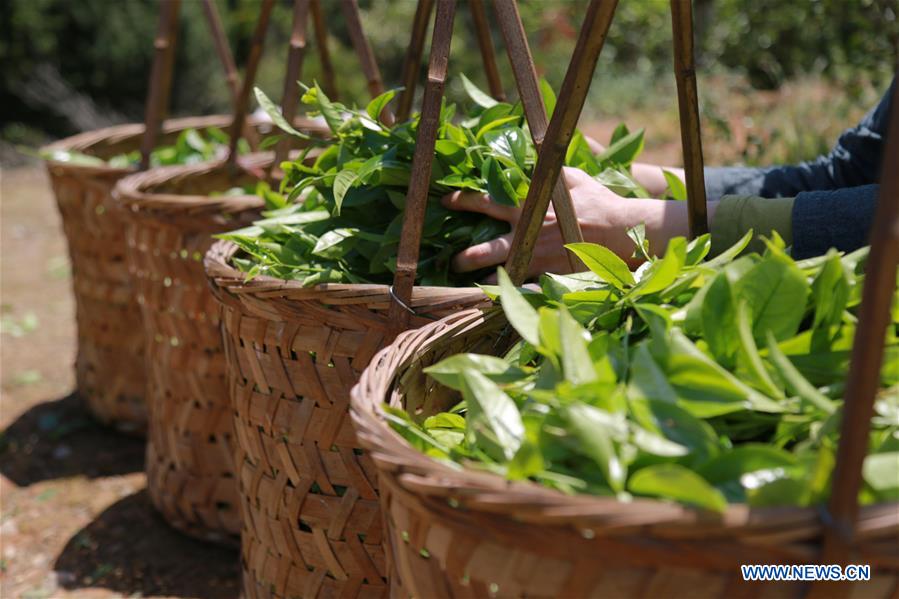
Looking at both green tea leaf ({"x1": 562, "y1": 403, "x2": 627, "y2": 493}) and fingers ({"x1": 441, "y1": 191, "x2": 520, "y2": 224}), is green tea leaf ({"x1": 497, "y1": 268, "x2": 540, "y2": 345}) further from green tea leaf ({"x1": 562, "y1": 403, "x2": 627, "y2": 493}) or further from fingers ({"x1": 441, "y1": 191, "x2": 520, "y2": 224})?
fingers ({"x1": 441, "y1": 191, "x2": 520, "y2": 224})

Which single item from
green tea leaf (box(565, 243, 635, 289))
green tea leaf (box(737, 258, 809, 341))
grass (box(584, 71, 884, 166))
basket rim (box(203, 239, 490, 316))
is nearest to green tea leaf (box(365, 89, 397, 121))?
basket rim (box(203, 239, 490, 316))

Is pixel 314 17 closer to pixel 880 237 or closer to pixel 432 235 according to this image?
pixel 432 235

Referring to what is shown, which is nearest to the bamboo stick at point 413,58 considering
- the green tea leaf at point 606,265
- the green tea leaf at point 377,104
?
the green tea leaf at point 377,104

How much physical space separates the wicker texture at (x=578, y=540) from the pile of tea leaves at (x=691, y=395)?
3 cm

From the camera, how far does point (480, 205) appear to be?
138 cm

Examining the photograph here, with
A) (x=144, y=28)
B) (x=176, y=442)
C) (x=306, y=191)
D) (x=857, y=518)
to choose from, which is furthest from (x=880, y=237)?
(x=144, y=28)

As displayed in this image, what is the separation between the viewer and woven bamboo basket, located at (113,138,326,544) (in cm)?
185

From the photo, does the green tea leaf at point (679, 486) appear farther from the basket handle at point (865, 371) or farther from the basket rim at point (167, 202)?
the basket rim at point (167, 202)

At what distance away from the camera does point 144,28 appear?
600 centimetres

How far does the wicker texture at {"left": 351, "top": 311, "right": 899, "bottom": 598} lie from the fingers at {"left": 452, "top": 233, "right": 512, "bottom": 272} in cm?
56

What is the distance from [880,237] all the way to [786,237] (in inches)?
24.8

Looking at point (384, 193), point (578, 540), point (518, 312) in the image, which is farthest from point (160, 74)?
point (578, 540)

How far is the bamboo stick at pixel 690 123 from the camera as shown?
1.20m

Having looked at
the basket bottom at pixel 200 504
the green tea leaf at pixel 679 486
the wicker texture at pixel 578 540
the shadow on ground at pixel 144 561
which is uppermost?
the green tea leaf at pixel 679 486
